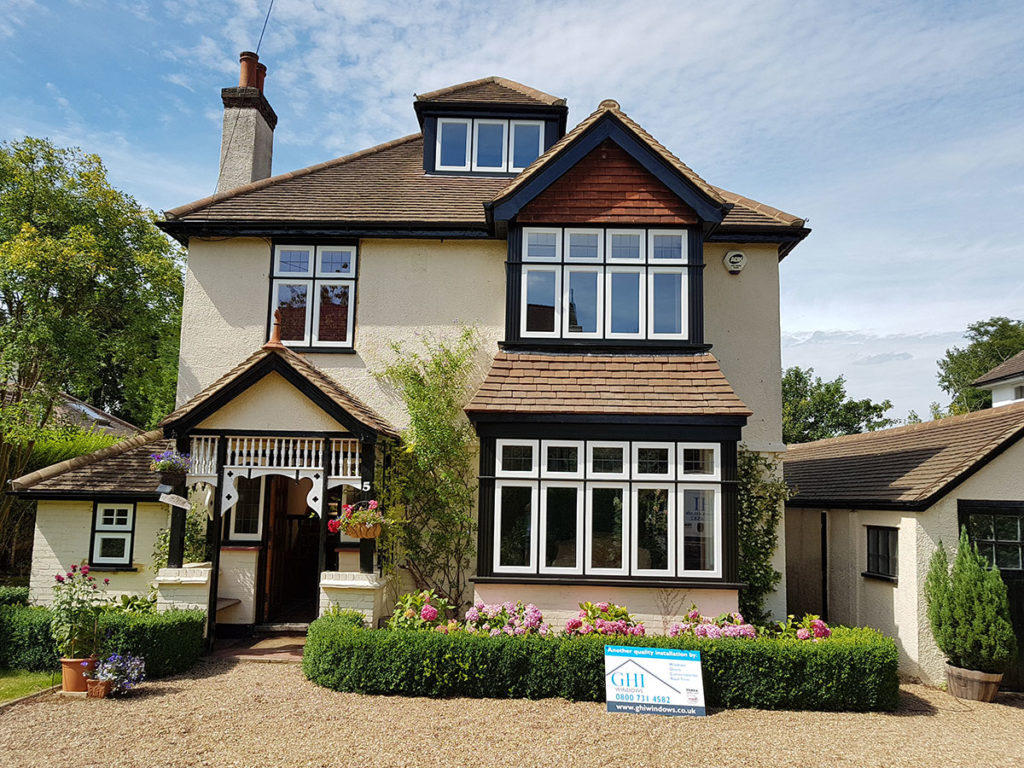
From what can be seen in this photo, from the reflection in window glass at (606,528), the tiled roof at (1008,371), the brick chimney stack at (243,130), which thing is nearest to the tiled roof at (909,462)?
the reflection in window glass at (606,528)

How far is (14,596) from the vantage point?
11898 millimetres

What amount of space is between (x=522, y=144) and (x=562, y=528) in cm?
882

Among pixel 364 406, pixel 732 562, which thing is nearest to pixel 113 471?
pixel 364 406

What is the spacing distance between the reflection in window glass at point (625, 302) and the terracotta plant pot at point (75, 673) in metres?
9.46

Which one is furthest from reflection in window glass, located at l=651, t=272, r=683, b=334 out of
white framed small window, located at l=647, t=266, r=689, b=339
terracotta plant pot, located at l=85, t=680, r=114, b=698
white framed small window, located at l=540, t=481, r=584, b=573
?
terracotta plant pot, located at l=85, t=680, r=114, b=698

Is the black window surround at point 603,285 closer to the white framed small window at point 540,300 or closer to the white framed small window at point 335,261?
the white framed small window at point 540,300

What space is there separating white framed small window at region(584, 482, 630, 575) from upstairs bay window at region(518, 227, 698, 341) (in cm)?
286

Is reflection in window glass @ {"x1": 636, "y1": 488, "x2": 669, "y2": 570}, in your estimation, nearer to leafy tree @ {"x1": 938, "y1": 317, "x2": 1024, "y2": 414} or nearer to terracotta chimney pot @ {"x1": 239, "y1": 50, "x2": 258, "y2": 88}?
terracotta chimney pot @ {"x1": 239, "y1": 50, "x2": 258, "y2": 88}

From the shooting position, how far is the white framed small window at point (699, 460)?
456 inches

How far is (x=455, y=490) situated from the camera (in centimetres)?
1308

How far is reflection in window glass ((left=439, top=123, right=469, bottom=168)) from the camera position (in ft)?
52.0

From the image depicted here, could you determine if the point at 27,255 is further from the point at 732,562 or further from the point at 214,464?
the point at 732,562

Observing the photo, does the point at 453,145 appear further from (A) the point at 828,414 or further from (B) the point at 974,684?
(A) the point at 828,414

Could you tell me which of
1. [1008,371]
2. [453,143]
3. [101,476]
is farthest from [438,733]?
[1008,371]
